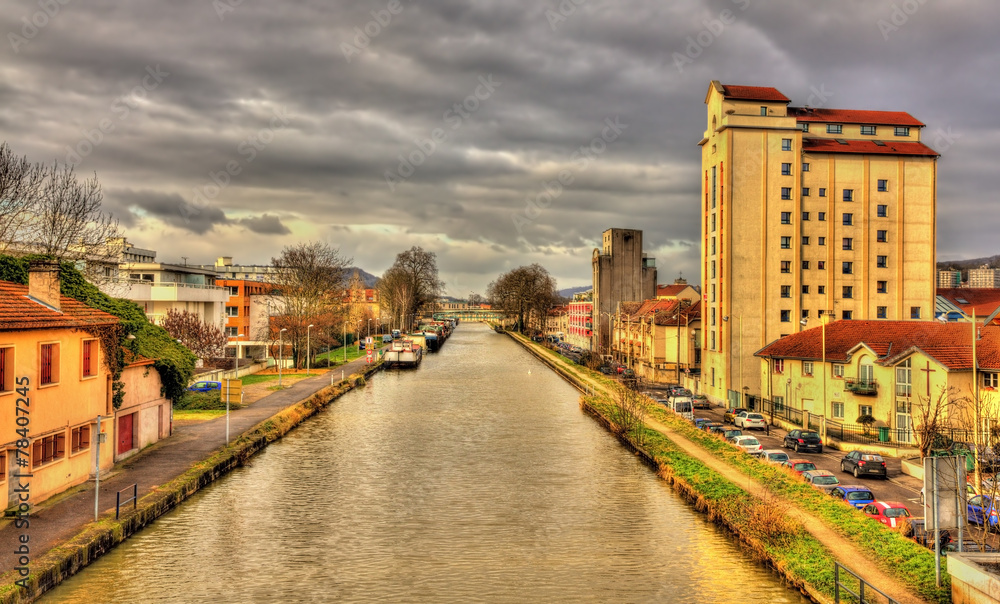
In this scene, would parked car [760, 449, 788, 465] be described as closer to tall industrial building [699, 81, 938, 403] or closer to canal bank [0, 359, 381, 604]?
tall industrial building [699, 81, 938, 403]

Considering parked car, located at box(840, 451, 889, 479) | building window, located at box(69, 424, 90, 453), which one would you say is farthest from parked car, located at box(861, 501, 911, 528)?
building window, located at box(69, 424, 90, 453)

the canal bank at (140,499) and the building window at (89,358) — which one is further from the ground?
the building window at (89,358)

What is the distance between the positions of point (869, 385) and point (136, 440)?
36891mm

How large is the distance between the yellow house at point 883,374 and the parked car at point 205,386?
37167 mm

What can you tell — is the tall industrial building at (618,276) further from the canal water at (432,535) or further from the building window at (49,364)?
the building window at (49,364)

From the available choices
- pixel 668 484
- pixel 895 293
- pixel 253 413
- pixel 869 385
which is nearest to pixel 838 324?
pixel 869 385

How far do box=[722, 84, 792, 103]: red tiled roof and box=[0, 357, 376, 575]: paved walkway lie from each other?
39.9 metres

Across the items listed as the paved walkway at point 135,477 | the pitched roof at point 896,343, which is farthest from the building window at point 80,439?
the pitched roof at point 896,343

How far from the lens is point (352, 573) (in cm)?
1967

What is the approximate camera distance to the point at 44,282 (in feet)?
78.9

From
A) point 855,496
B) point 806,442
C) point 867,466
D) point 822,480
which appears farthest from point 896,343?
point 855,496

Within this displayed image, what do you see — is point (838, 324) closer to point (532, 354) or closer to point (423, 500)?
point (423, 500)

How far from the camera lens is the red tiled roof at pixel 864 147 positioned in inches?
2388

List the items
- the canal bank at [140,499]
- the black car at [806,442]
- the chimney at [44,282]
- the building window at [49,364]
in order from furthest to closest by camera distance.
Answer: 1. the black car at [806,442]
2. the chimney at [44,282]
3. the building window at [49,364]
4. the canal bank at [140,499]
